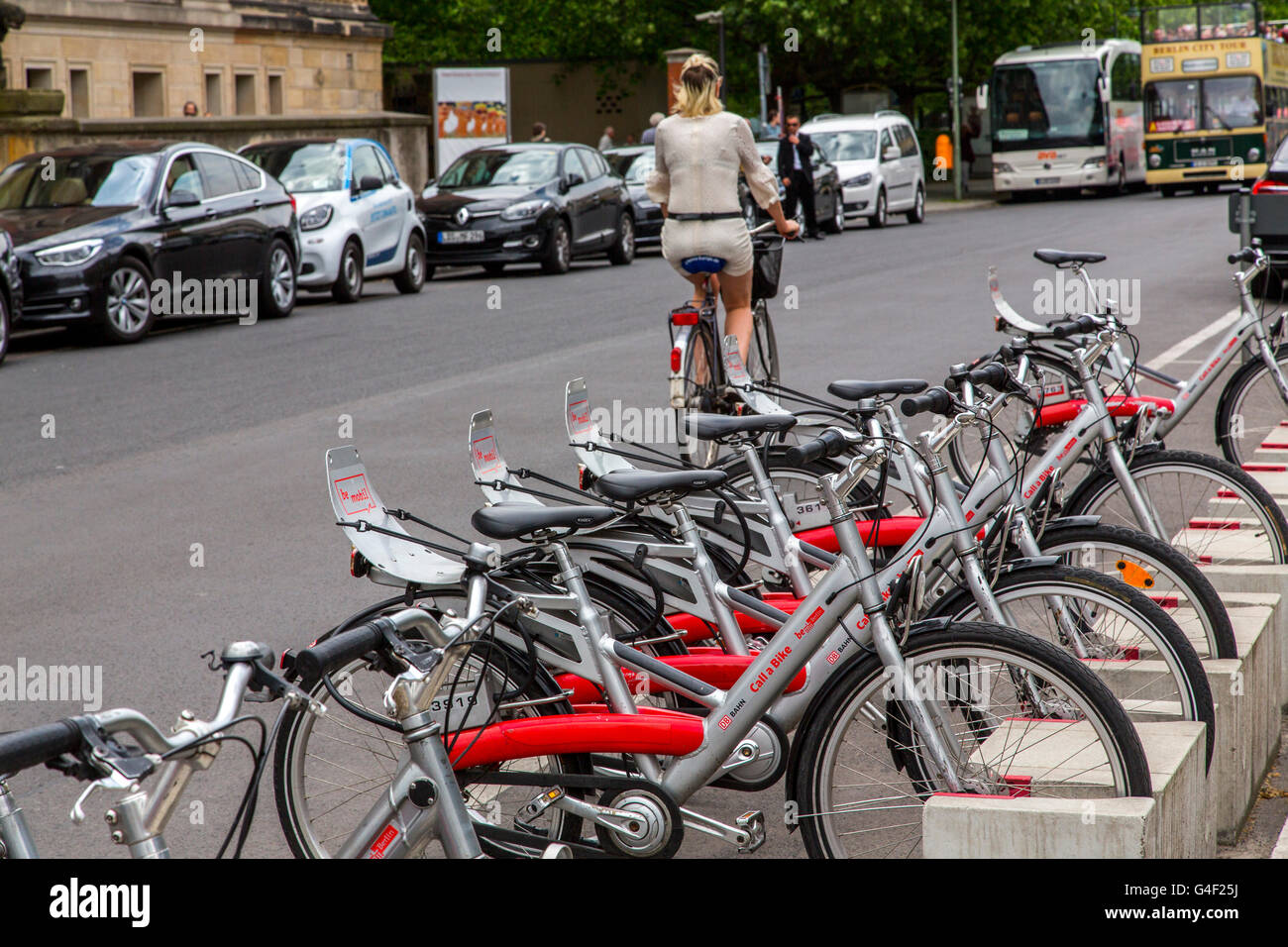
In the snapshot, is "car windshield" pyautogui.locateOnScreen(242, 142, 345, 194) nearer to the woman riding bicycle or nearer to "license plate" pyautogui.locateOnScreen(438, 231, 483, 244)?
"license plate" pyautogui.locateOnScreen(438, 231, 483, 244)

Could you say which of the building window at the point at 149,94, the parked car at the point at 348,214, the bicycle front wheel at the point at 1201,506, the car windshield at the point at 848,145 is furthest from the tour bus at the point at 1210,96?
the bicycle front wheel at the point at 1201,506

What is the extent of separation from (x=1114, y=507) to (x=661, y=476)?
1.83 meters

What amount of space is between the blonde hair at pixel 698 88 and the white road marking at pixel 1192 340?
12.8 feet

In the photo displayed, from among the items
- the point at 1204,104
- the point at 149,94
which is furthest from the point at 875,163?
the point at 149,94

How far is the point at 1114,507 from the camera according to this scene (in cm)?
514

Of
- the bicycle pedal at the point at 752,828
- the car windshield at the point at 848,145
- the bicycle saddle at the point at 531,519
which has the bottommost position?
the bicycle pedal at the point at 752,828

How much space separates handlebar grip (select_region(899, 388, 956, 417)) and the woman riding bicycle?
16.8 ft

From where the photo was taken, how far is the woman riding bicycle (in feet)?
30.2

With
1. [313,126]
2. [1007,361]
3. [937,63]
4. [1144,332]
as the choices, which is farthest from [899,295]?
[937,63]

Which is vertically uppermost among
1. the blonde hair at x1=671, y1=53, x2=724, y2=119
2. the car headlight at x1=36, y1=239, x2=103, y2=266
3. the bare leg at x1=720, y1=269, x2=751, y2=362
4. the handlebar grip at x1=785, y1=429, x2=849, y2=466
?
the blonde hair at x1=671, y1=53, x2=724, y2=119

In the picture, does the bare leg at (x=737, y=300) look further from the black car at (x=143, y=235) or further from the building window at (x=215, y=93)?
the building window at (x=215, y=93)

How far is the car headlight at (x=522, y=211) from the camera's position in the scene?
855 inches

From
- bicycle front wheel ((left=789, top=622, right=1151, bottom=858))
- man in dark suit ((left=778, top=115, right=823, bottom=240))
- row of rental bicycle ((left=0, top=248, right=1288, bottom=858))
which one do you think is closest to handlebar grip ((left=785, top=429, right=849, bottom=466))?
row of rental bicycle ((left=0, top=248, right=1288, bottom=858))

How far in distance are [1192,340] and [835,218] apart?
55.4ft
